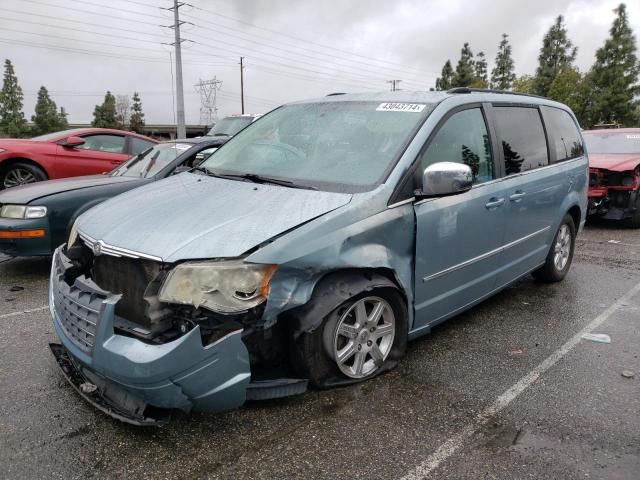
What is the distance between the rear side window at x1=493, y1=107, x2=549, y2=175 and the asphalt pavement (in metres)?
1.37

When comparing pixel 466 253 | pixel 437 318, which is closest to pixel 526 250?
pixel 466 253

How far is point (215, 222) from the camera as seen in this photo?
2682mm

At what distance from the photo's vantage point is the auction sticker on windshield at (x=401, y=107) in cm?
349

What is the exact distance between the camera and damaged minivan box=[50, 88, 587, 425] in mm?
2396

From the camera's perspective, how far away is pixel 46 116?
73562 millimetres

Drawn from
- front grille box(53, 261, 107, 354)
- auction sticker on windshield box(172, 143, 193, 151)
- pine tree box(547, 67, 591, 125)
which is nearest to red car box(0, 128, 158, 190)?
auction sticker on windshield box(172, 143, 193, 151)

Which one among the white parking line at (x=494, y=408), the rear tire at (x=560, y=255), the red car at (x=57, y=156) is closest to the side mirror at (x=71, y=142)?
the red car at (x=57, y=156)

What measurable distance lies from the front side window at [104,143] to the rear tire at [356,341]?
6838 millimetres

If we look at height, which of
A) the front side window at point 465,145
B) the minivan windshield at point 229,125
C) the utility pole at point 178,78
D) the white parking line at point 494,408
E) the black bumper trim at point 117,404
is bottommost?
the white parking line at point 494,408

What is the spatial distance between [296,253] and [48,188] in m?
3.96

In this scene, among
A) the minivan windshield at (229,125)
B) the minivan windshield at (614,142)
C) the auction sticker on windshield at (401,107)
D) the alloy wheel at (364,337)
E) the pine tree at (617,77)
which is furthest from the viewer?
the pine tree at (617,77)

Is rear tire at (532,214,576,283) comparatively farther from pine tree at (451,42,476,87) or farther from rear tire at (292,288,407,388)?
pine tree at (451,42,476,87)

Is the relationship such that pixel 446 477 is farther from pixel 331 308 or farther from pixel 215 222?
pixel 215 222

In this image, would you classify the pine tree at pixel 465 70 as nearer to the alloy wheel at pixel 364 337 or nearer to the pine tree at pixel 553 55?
the pine tree at pixel 553 55
